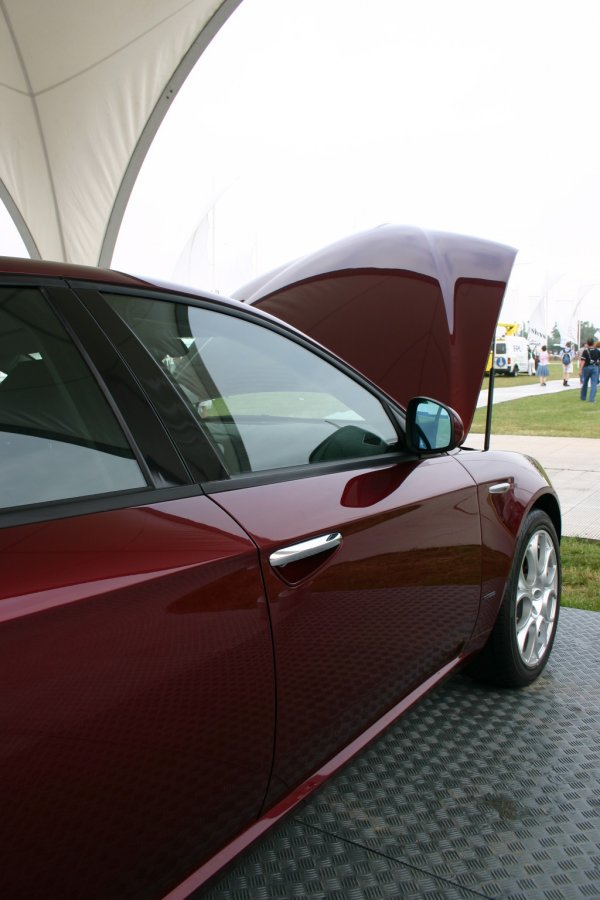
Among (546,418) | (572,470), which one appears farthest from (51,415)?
(546,418)

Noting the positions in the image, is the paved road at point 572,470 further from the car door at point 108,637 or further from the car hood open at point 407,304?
the car door at point 108,637

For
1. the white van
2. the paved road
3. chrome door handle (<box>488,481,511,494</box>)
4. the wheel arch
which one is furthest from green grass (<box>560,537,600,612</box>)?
the white van

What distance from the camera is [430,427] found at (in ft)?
6.80

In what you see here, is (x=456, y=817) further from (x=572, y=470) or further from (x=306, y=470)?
(x=572, y=470)

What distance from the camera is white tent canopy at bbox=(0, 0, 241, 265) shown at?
12578 mm

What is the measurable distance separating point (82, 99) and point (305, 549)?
15075 mm

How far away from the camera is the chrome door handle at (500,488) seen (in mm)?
2367

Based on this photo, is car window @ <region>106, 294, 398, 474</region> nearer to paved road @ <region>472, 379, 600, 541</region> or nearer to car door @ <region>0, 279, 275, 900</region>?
car door @ <region>0, 279, 275, 900</region>

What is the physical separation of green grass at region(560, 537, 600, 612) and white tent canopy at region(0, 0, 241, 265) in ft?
39.6

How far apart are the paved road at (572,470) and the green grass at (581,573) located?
11.2 inches

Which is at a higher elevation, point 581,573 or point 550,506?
point 550,506

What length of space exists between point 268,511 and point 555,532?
189 cm

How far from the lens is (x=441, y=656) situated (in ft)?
6.86

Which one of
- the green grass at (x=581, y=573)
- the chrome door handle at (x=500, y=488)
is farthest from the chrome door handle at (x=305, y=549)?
the green grass at (x=581, y=573)
